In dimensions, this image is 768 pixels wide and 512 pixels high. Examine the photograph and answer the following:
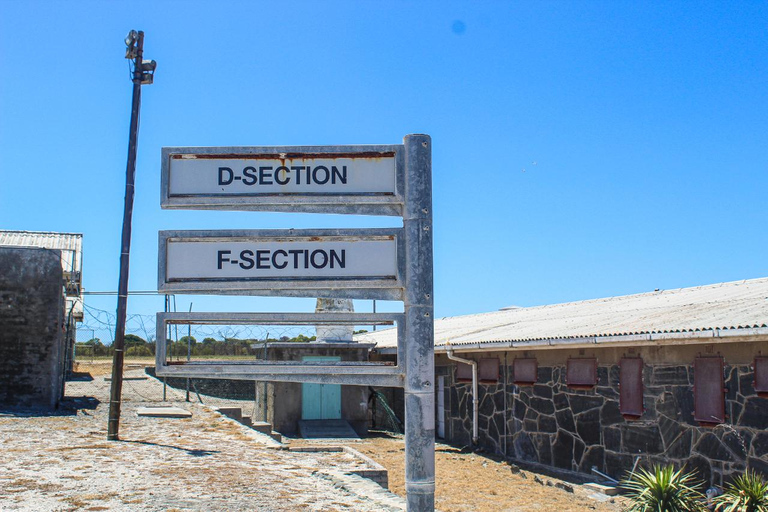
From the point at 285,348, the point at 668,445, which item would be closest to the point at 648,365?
the point at 668,445

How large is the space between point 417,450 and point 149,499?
4.97 metres

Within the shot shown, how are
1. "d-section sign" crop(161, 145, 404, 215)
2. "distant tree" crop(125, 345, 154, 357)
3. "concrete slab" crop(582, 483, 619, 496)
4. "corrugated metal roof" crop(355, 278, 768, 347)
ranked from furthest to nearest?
1. "distant tree" crop(125, 345, 154, 357)
2. "concrete slab" crop(582, 483, 619, 496)
3. "corrugated metal roof" crop(355, 278, 768, 347)
4. "d-section sign" crop(161, 145, 404, 215)

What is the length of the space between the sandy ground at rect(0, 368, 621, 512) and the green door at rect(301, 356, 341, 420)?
14.7ft

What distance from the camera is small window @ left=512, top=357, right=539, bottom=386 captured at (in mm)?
14758

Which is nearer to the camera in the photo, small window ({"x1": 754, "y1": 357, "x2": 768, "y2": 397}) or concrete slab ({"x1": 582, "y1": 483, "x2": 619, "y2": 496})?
small window ({"x1": 754, "y1": 357, "x2": 768, "y2": 397})

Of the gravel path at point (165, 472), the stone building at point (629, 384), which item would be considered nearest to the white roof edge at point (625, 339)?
the stone building at point (629, 384)

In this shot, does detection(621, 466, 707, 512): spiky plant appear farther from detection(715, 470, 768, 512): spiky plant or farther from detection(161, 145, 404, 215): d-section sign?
detection(161, 145, 404, 215): d-section sign

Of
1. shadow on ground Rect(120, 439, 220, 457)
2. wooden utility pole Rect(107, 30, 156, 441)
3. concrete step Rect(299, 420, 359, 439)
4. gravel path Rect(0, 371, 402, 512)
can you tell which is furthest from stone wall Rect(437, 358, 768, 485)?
wooden utility pole Rect(107, 30, 156, 441)

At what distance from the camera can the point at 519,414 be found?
50.6 feet

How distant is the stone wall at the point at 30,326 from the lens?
16812 millimetres

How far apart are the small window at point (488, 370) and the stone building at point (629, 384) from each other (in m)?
0.03

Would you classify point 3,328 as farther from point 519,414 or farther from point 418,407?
point 418,407

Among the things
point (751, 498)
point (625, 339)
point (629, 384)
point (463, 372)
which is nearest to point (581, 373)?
point (629, 384)

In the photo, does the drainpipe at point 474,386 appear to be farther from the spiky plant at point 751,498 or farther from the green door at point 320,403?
the spiky plant at point 751,498
